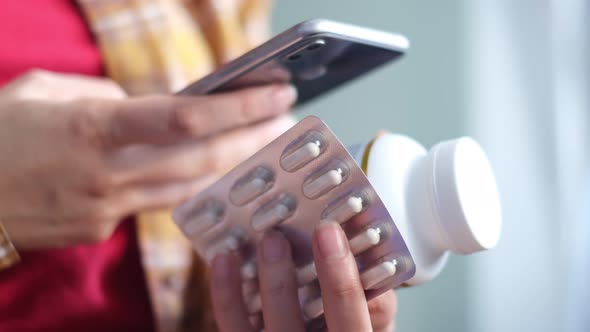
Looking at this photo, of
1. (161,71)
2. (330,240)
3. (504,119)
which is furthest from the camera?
(504,119)

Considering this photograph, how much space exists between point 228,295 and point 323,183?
0.43ft

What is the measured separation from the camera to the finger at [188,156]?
15.5 inches

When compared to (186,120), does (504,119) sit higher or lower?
lower

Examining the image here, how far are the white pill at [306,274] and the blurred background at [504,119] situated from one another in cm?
47

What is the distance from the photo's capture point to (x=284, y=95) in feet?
1.38

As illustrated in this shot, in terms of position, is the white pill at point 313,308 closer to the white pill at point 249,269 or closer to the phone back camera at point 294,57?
the white pill at point 249,269

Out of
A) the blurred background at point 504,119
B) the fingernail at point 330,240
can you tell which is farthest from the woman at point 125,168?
the blurred background at point 504,119

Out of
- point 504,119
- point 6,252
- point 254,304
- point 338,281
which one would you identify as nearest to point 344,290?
point 338,281

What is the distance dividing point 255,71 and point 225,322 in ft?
0.58

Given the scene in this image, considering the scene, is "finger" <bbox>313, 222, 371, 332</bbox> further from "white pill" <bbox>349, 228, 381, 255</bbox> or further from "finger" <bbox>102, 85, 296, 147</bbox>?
"finger" <bbox>102, 85, 296, 147</bbox>

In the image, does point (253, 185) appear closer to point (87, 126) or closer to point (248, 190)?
point (248, 190)

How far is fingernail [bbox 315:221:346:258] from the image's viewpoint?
0.30m

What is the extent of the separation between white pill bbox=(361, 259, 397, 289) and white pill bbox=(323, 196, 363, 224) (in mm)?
32

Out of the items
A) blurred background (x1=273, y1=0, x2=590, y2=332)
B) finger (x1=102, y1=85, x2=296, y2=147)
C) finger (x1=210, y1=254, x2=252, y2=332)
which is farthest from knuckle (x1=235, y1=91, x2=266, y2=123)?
blurred background (x1=273, y1=0, x2=590, y2=332)
